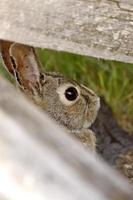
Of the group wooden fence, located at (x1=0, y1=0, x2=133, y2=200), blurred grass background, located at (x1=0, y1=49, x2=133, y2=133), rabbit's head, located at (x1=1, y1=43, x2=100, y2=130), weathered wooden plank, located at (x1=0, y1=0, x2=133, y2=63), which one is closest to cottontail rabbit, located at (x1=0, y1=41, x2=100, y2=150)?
rabbit's head, located at (x1=1, y1=43, x2=100, y2=130)

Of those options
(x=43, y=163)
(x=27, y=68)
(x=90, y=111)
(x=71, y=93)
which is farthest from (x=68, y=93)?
(x=43, y=163)

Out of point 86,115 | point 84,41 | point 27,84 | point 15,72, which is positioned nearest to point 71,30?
point 84,41

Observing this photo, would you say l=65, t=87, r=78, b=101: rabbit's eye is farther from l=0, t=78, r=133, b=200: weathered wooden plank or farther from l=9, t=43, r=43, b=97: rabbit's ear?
l=0, t=78, r=133, b=200: weathered wooden plank

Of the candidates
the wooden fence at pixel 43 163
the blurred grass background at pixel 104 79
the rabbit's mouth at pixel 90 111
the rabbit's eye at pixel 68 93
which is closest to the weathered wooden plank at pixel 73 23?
the wooden fence at pixel 43 163

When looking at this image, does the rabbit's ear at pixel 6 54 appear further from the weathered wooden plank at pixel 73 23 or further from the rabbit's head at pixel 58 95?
the weathered wooden plank at pixel 73 23

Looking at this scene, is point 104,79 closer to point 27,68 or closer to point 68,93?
point 68,93
